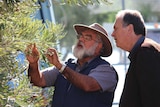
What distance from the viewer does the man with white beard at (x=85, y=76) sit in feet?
8.62

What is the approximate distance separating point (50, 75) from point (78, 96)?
28 cm

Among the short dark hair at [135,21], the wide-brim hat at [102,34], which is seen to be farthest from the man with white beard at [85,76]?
the short dark hair at [135,21]

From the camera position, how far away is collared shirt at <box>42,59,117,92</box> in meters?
2.69

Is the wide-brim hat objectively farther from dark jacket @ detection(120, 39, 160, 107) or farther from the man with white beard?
dark jacket @ detection(120, 39, 160, 107)

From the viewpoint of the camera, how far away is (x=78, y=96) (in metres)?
2.71

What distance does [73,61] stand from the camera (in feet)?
9.60

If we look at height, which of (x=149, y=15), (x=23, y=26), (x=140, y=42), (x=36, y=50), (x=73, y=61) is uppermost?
(x=23, y=26)

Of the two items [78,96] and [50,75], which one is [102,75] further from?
[50,75]

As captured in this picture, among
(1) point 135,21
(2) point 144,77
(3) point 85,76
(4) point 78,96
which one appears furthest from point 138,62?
(4) point 78,96

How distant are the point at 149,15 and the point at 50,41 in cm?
1821

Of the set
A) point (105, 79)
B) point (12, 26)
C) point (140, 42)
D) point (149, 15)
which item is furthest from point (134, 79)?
point (149, 15)

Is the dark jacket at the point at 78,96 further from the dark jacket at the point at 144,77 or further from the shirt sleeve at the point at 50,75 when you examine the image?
the dark jacket at the point at 144,77

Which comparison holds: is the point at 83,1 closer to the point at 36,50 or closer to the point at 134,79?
the point at 36,50

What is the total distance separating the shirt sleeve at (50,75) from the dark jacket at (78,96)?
4 cm
